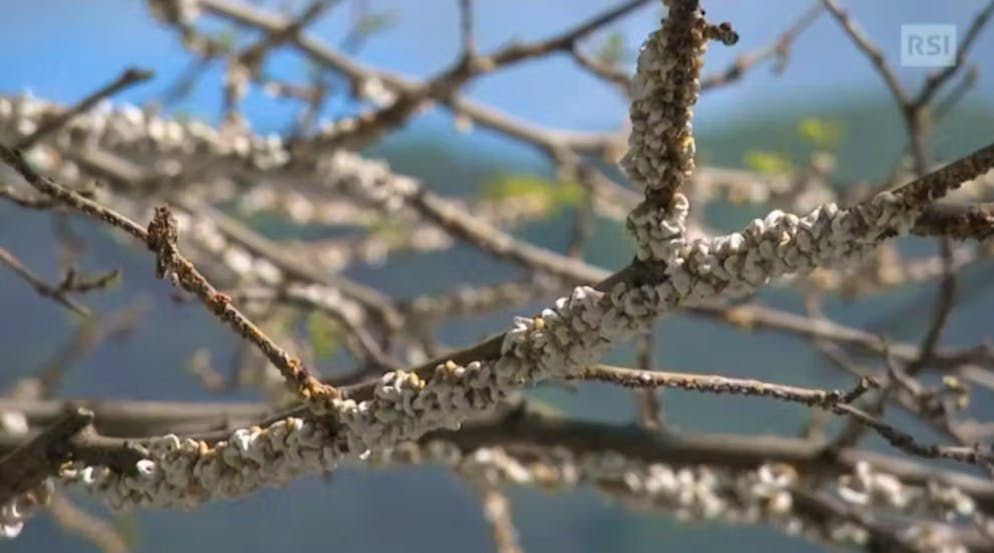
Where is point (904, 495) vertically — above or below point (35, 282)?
below

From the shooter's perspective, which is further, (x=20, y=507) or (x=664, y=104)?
(x=20, y=507)

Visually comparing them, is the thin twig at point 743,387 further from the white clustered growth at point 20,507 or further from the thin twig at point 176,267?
the white clustered growth at point 20,507

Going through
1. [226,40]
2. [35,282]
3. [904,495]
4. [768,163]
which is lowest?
[904,495]

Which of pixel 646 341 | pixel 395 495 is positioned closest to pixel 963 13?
pixel 646 341

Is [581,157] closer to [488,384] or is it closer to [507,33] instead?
[507,33]

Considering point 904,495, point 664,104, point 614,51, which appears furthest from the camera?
point 614,51

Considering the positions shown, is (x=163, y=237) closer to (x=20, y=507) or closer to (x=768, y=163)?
(x=20, y=507)

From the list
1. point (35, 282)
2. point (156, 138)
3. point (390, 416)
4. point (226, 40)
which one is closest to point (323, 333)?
point (156, 138)
